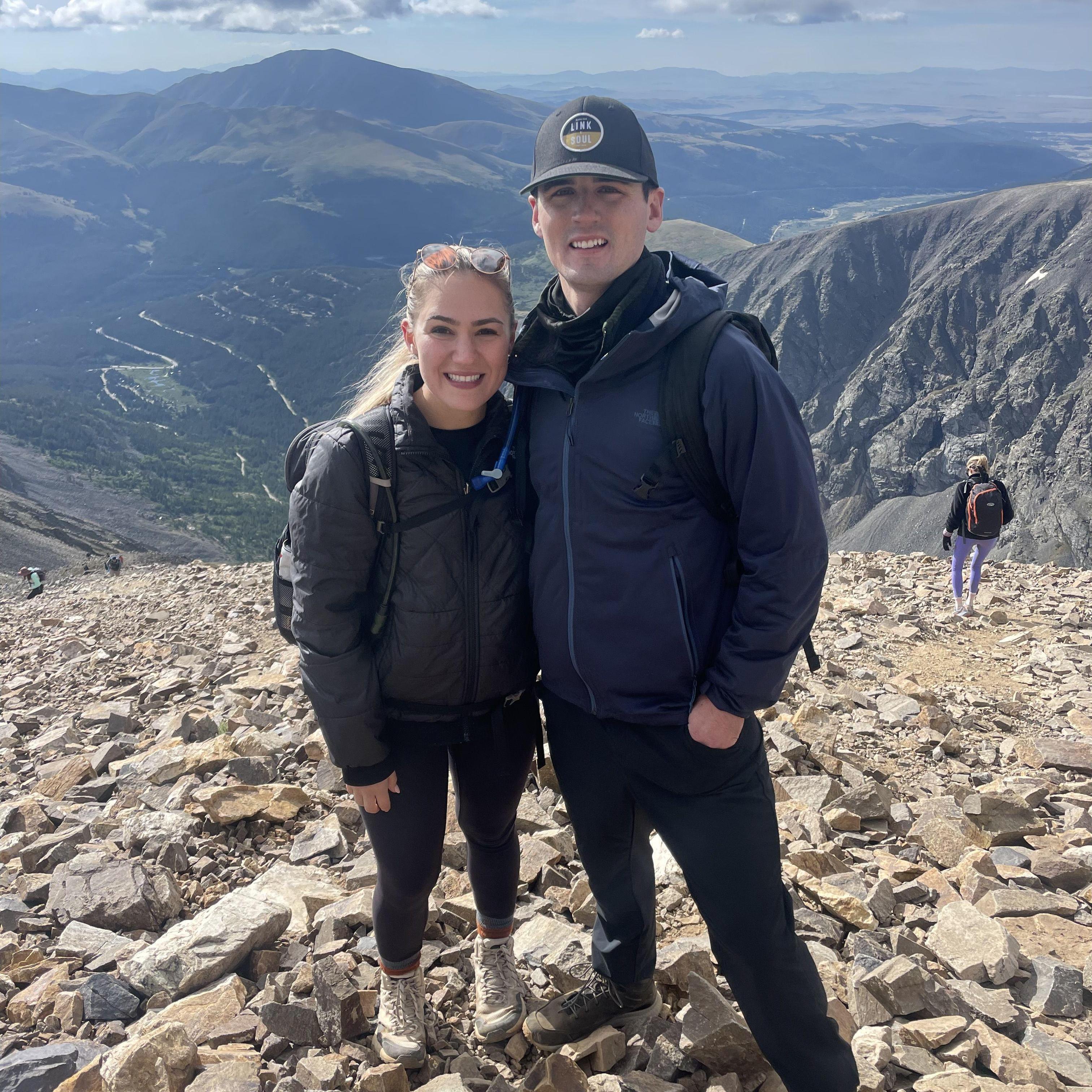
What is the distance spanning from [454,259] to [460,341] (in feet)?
1.10

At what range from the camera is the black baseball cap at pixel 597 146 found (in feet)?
10.6

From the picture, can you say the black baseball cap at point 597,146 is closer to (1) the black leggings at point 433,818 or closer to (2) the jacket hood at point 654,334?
(2) the jacket hood at point 654,334

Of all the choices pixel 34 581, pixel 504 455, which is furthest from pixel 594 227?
pixel 34 581

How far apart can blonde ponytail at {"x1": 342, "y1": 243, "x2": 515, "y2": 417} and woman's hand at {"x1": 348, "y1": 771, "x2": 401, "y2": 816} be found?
150 cm

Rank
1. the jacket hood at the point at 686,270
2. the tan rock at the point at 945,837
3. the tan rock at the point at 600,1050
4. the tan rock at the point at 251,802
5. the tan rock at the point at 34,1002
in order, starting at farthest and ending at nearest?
the tan rock at the point at 251,802, the tan rock at the point at 945,837, the tan rock at the point at 34,1002, the tan rock at the point at 600,1050, the jacket hood at the point at 686,270

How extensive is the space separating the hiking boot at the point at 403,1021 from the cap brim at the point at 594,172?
137 inches

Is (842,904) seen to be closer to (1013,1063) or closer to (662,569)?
(1013,1063)

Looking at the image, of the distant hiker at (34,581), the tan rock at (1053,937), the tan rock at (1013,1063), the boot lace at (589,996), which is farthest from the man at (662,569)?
the distant hiker at (34,581)

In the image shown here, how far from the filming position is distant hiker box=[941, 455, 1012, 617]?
506 inches

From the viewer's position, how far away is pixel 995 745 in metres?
7.34

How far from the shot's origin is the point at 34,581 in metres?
28.2

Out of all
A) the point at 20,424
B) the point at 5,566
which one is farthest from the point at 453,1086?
the point at 20,424

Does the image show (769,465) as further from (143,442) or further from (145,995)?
(143,442)

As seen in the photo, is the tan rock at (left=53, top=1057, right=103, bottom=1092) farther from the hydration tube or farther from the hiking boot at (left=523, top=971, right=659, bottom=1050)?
the hydration tube
